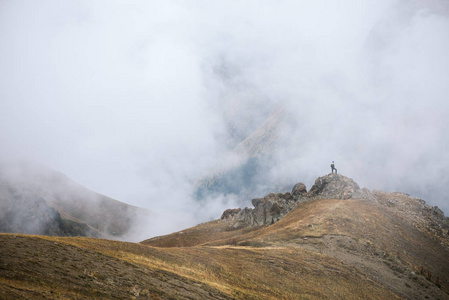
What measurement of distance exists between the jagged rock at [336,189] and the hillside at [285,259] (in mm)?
289

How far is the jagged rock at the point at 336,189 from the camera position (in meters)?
64.4

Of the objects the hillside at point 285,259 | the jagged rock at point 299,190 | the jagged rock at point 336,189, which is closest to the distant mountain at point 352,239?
the jagged rock at point 336,189

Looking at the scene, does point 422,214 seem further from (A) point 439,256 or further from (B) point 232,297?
(B) point 232,297

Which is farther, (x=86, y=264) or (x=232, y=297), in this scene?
(x=232, y=297)

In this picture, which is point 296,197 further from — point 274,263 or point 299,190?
point 274,263

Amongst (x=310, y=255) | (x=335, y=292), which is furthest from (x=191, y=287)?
(x=310, y=255)

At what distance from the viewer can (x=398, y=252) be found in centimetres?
4338

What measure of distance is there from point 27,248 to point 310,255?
34.2 meters

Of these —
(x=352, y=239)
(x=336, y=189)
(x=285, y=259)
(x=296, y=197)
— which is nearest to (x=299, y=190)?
(x=296, y=197)

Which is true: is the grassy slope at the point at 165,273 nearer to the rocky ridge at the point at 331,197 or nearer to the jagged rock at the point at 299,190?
the rocky ridge at the point at 331,197

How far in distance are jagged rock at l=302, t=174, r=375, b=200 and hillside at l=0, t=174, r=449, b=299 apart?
0.95 feet

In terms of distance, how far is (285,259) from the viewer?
1400 inches

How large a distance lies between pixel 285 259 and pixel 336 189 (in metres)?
38.9

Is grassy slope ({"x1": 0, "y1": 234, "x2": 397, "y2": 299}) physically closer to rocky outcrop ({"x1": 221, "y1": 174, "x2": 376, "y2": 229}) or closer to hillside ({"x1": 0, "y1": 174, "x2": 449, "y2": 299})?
hillside ({"x1": 0, "y1": 174, "x2": 449, "y2": 299})
